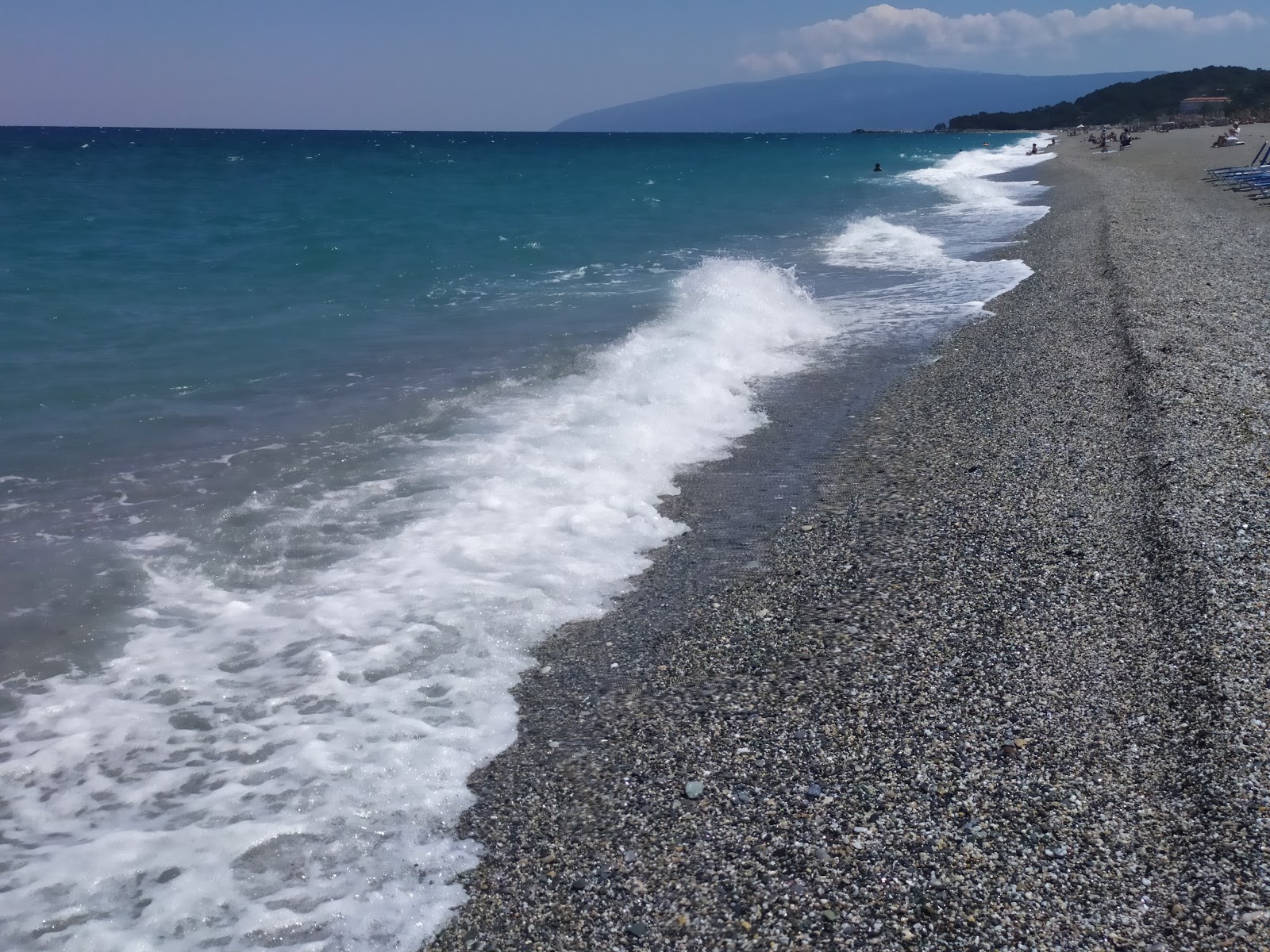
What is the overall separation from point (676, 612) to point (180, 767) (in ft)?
10.5

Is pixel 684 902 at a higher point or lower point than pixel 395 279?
lower

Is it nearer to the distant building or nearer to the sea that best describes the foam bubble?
the sea

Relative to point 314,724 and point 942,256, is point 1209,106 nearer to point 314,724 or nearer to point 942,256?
point 942,256

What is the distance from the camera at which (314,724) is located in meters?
5.54

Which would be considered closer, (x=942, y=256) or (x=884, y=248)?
(x=942, y=256)

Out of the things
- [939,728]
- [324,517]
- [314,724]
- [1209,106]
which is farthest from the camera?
[1209,106]

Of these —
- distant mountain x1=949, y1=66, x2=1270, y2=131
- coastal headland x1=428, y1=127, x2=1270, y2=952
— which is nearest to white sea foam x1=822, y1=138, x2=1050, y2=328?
coastal headland x1=428, y1=127, x2=1270, y2=952

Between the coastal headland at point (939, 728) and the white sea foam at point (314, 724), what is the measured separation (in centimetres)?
36

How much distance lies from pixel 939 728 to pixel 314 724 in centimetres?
352

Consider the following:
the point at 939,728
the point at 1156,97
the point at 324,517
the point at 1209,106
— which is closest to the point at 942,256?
the point at 324,517

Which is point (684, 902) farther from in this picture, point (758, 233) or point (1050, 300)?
point (758, 233)

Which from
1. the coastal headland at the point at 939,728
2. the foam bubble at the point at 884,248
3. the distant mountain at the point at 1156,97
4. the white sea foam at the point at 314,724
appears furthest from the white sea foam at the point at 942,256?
the distant mountain at the point at 1156,97

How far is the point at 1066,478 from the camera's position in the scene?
26.8ft

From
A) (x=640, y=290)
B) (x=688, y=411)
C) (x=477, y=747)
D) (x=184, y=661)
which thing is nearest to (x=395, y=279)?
(x=640, y=290)
